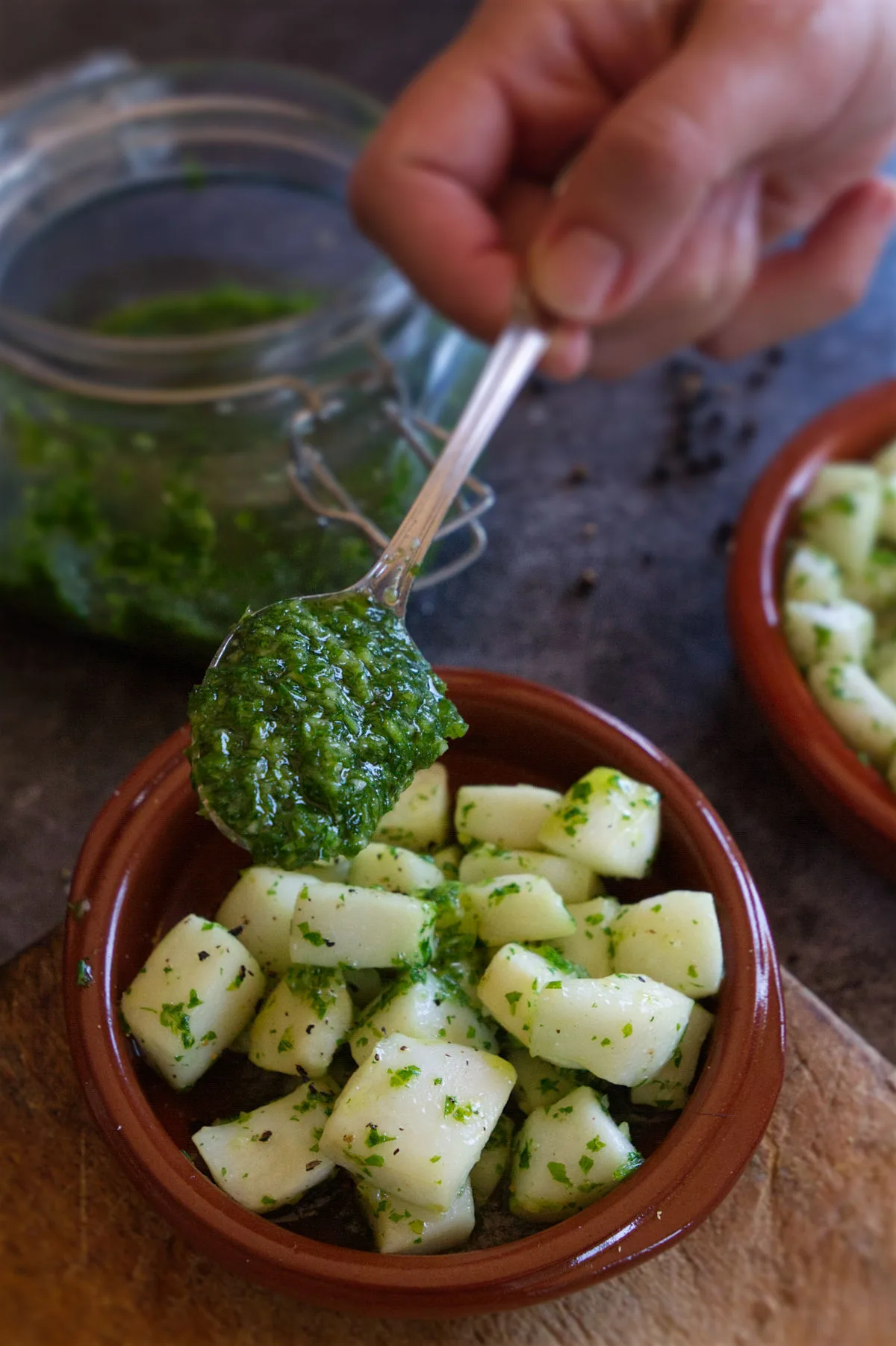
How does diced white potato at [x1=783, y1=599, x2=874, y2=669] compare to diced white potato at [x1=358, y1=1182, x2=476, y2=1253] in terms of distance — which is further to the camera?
diced white potato at [x1=783, y1=599, x2=874, y2=669]

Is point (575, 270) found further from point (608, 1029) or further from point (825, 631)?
point (608, 1029)

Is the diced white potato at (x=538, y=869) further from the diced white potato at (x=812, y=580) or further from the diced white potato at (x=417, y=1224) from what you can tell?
the diced white potato at (x=812, y=580)

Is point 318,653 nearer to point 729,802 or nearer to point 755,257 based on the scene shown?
point 729,802

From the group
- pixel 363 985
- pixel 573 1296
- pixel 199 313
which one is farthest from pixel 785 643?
pixel 199 313

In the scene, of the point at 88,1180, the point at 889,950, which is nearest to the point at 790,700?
the point at 889,950

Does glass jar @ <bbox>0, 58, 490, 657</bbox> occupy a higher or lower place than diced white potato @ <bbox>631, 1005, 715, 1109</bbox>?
higher

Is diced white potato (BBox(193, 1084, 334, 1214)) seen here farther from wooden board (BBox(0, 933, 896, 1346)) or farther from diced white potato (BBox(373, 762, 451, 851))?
diced white potato (BBox(373, 762, 451, 851))

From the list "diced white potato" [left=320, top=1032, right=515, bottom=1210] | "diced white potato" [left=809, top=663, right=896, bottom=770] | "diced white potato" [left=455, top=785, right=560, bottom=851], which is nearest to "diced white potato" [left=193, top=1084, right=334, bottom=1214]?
"diced white potato" [left=320, top=1032, right=515, bottom=1210]

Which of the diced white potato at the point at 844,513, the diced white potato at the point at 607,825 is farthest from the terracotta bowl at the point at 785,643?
the diced white potato at the point at 607,825
